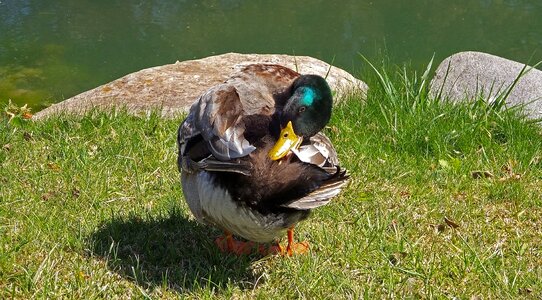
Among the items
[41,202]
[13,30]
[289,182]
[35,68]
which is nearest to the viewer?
[289,182]

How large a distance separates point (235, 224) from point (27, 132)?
2.60m

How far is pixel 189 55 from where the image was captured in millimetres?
10352

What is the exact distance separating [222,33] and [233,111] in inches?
309

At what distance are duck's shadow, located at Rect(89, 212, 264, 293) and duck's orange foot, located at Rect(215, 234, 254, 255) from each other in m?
0.04

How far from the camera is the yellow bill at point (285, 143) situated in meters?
3.48

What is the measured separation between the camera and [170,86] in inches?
270

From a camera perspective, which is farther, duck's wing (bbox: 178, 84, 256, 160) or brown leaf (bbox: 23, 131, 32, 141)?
brown leaf (bbox: 23, 131, 32, 141)

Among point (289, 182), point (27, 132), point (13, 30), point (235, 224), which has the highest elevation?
point (289, 182)

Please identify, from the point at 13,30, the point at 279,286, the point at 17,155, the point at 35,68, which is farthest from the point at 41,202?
the point at 13,30

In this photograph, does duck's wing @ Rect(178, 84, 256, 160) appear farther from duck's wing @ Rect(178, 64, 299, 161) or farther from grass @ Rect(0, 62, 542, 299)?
grass @ Rect(0, 62, 542, 299)

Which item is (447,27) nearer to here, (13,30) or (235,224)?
(13,30)

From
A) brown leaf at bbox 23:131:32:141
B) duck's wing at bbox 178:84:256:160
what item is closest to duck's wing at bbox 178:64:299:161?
duck's wing at bbox 178:84:256:160

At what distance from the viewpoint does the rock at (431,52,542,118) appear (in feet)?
21.5

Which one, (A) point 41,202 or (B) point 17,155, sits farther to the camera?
(B) point 17,155
